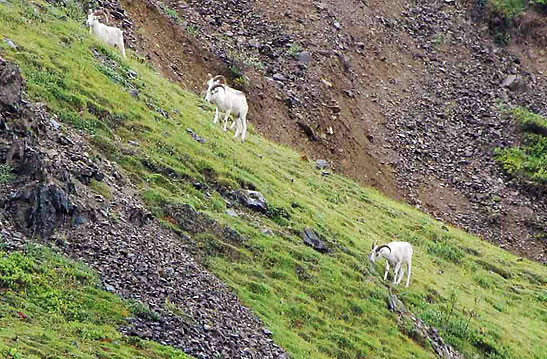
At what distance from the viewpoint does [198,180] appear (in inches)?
933

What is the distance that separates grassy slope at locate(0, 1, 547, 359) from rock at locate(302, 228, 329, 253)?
32cm

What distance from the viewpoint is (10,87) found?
18.5m

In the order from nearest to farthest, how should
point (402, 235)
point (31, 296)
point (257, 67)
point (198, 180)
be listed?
point (31, 296)
point (198, 180)
point (402, 235)
point (257, 67)

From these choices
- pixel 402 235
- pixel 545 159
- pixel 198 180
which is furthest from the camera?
pixel 545 159

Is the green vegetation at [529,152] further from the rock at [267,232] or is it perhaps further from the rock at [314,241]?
the rock at [267,232]

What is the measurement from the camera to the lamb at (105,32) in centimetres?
3103

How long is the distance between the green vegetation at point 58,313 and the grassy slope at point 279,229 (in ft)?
15.9

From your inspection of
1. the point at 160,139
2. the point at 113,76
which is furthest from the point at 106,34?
the point at 160,139

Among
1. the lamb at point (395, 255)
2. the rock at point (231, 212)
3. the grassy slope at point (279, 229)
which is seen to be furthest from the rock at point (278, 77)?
the rock at point (231, 212)

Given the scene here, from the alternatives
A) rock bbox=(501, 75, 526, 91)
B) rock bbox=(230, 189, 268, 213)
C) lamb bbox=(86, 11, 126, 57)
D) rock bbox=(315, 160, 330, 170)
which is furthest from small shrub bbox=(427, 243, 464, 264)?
rock bbox=(501, 75, 526, 91)

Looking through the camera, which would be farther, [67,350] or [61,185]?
[61,185]

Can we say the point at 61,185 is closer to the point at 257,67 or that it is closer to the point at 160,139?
the point at 160,139

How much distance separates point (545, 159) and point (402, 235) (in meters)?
20.7

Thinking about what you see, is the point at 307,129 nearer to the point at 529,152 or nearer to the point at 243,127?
the point at 243,127
